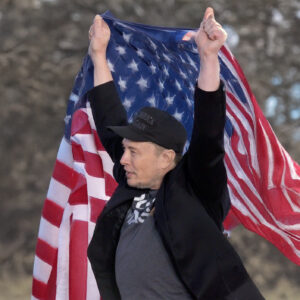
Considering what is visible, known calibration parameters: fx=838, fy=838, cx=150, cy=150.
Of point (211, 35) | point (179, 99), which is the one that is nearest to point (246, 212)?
point (179, 99)

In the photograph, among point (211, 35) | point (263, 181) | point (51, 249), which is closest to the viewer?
point (211, 35)

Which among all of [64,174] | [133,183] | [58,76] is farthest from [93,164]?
[58,76]

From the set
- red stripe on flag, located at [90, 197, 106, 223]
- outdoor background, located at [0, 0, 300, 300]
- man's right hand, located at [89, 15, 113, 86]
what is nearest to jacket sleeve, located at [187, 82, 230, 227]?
man's right hand, located at [89, 15, 113, 86]

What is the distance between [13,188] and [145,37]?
11450mm

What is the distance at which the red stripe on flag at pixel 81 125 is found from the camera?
14.6 feet

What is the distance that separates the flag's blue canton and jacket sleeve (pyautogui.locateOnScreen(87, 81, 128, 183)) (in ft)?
2.23

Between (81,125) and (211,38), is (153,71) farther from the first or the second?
(211,38)

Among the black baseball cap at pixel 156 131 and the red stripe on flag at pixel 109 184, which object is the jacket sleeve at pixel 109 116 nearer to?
the black baseball cap at pixel 156 131

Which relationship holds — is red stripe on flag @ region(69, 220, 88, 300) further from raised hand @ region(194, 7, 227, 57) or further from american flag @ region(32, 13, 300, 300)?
raised hand @ region(194, 7, 227, 57)

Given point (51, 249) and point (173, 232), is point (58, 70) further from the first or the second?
point (173, 232)

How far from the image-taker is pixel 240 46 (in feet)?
51.0

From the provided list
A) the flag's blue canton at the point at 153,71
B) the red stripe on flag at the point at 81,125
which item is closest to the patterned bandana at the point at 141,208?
the flag's blue canton at the point at 153,71

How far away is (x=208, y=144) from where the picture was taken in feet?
8.85

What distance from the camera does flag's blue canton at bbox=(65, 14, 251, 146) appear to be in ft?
13.2
